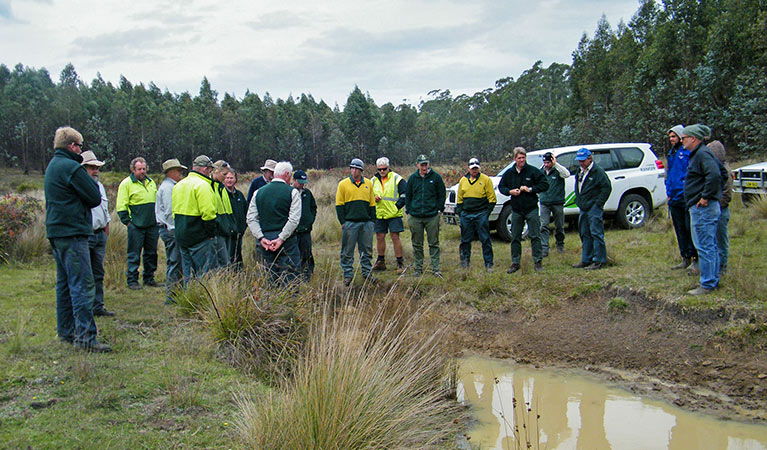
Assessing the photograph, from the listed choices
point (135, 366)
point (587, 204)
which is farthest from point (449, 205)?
point (135, 366)

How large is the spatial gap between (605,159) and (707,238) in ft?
18.4

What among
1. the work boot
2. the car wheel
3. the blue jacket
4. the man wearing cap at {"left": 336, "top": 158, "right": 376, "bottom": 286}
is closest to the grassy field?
the work boot

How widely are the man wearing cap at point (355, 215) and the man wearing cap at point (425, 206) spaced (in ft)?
2.46

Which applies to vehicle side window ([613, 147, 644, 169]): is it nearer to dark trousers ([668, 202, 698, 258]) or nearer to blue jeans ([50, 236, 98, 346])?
dark trousers ([668, 202, 698, 258])

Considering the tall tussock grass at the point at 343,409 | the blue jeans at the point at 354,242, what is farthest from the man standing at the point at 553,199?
the tall tussock grass at the point at 343,409

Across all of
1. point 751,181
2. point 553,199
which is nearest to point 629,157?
point 553,199

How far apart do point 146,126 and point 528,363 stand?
6038cm

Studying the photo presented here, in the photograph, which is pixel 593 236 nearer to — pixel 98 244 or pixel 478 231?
pixel 478 231

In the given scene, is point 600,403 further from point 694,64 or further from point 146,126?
point 146,126

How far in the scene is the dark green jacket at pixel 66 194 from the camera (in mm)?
4938

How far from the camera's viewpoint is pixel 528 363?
6.18 m

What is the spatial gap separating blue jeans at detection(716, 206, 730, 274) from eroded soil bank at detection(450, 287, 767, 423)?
4.12 feet

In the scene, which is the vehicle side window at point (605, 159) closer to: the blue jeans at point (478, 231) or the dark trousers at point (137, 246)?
the blue jeans at point (478, 231)

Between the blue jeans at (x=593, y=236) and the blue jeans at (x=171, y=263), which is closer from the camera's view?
the blue jeans at (x=171, y=263)
